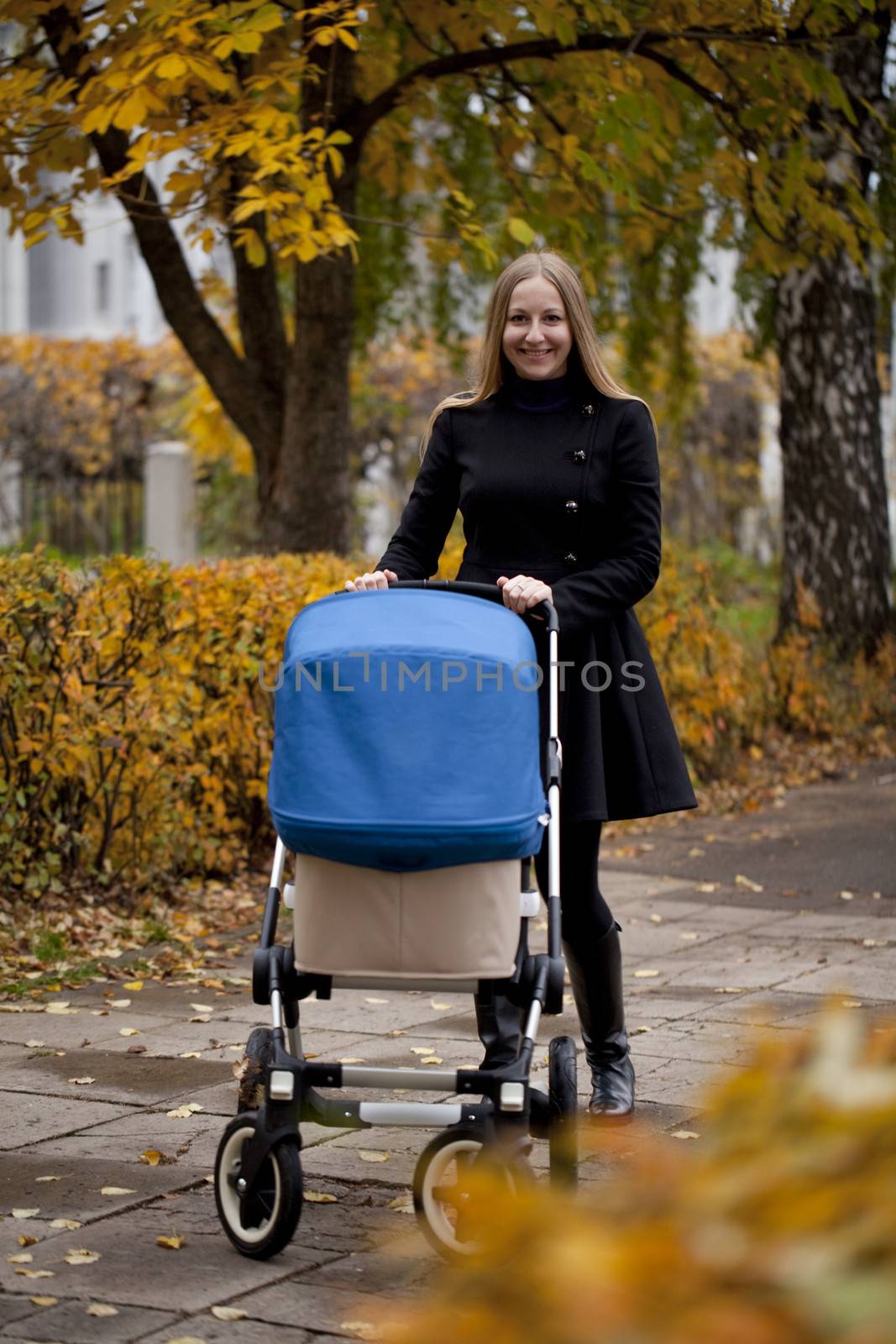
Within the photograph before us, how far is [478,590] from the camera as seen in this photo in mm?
3736

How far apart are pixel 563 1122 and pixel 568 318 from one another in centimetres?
174

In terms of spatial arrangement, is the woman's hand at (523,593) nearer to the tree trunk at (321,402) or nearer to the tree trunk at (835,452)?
the tree trunk at (321,402)

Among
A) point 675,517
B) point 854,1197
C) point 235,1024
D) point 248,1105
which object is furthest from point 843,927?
point 675,517

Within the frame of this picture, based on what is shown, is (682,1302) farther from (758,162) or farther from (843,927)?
(758,162)

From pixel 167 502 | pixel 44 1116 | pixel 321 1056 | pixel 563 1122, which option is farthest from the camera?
pixel 167 502

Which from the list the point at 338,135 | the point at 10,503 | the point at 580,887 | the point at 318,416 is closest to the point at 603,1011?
the point at 580,887

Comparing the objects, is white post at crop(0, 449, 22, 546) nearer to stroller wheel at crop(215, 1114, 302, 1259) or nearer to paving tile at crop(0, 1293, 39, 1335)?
stroller wheel at crop(215, 1114, 302, 1259)

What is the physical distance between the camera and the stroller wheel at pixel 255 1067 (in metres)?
3.38

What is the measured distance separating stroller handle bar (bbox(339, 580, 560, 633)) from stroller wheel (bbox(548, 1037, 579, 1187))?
873 mm

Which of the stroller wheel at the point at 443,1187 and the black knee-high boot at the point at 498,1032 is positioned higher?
the black knee-high boot at the point at 498,1032

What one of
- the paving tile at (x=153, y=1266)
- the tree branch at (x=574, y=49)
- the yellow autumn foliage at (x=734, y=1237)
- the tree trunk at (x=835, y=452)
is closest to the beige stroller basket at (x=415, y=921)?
the paving tile at (x=153, y=1266)

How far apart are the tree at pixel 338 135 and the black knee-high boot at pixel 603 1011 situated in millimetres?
3717

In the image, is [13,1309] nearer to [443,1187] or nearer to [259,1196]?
[259,1196]

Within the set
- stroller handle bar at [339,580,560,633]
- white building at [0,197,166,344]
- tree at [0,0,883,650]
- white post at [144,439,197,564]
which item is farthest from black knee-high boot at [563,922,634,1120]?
white building at [0,197,166,344]
